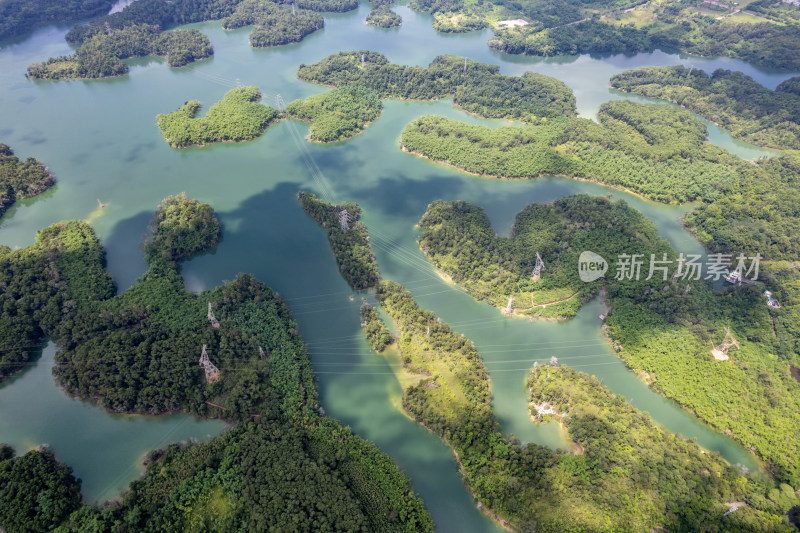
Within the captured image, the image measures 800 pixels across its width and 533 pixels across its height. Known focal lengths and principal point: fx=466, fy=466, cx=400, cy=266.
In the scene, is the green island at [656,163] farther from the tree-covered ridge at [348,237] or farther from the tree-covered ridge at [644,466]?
the tree-covered ridge at [644,466]

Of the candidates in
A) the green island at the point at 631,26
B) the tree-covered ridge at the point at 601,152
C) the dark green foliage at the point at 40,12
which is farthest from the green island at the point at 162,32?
the tree-covered ridge at the point at 601,152

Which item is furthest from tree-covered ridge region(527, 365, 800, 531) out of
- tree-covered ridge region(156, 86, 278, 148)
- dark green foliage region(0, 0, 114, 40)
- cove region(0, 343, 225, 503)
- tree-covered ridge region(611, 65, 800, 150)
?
dark green foliage region(0, 0, 114, 40)

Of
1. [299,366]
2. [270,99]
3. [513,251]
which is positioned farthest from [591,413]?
[270,99]

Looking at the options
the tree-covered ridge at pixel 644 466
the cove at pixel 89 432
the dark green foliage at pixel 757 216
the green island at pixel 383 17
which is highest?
the green island at pixel 383 17

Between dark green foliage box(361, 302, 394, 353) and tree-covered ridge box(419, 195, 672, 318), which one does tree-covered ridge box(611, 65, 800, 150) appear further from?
dark green foliage box(361, 302, 394, 353)

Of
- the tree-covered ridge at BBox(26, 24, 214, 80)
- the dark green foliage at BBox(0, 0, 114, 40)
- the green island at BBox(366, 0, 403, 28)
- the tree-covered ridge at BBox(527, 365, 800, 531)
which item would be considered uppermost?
the dark green foliage at BBox(0, 0, 114, 40)

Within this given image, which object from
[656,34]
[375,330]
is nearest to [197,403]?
[375,330]

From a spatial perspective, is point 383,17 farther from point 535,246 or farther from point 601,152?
point 535,246
